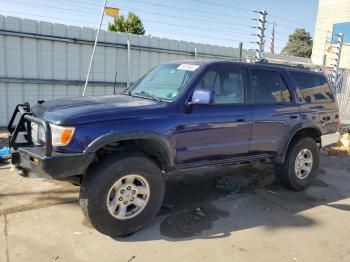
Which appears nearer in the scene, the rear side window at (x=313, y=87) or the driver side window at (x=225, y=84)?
the driver side window at (x=225, y=84)

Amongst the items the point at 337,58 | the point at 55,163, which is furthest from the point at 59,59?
the point at 337,58

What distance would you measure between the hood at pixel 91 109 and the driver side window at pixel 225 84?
0.73 metres

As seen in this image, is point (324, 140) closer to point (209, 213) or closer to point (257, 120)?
point (257, 120)

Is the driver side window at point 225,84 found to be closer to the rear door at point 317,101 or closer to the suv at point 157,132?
the suv at point 157,132

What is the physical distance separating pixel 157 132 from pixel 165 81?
100 centimetres

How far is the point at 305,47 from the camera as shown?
51281 millimetres

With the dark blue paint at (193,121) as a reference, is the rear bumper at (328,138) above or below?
below

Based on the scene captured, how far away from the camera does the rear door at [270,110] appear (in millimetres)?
4684

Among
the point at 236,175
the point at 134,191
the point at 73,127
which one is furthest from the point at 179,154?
the point at 236,175

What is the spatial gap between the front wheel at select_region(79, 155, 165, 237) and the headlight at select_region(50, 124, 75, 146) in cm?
43

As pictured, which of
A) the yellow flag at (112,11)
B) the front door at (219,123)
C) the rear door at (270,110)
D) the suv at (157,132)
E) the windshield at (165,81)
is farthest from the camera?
the yellow flag at (112,11)

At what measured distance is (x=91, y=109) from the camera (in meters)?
3.54

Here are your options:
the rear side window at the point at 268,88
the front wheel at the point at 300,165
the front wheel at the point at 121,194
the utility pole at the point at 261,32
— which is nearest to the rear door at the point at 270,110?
the rear side window at the point at 268,88

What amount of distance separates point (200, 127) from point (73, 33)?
224 inches
